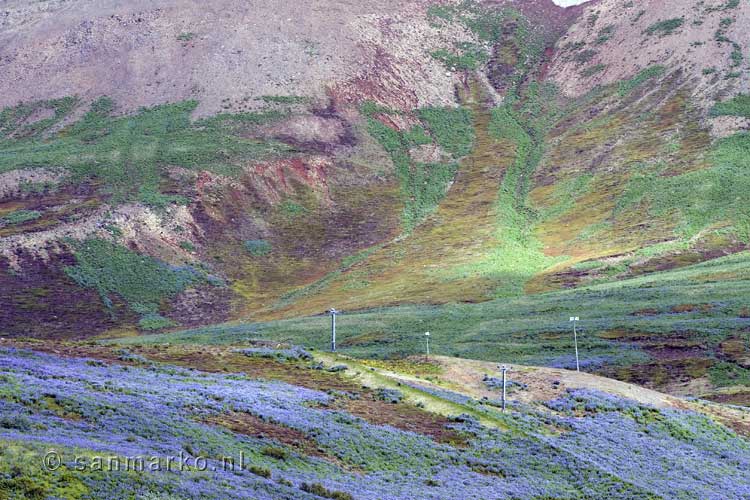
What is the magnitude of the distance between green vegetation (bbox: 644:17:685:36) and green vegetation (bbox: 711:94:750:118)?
2010 cm

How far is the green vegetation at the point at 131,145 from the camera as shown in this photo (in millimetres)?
112875

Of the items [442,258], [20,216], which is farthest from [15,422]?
[20,216]

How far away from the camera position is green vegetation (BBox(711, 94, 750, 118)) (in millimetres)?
113812

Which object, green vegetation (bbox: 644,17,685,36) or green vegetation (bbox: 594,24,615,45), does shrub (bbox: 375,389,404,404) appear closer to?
green vegetation (bbox: 644,17,685,36)

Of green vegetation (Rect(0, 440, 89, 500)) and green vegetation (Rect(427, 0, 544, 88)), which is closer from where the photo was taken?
green vegetation (Rect(0, 440, 89, 500))

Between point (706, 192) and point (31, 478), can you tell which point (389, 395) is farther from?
point (706, 192)

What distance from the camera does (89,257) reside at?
9581 cm

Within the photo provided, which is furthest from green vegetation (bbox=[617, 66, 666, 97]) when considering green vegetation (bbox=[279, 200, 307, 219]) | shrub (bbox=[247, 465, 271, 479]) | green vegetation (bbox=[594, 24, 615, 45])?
shrub (bbox=[247, 465, 271, 479])

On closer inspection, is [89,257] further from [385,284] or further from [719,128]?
[719,128]

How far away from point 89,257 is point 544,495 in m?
72.2

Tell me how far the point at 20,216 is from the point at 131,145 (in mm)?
21744

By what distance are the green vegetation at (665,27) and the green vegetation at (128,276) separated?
74.6 meters
